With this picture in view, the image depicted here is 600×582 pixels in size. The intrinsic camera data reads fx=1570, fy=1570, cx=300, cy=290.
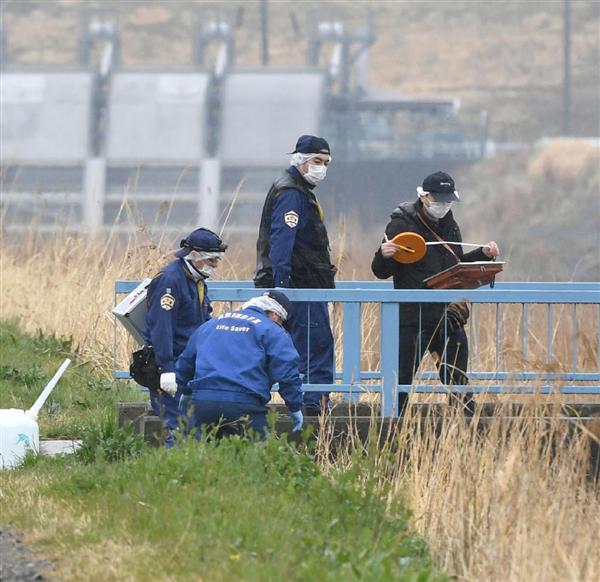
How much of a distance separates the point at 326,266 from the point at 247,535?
354cm

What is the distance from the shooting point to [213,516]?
249 inches

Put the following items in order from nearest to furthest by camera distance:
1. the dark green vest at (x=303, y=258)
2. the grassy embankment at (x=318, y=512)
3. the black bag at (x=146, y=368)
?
the grassy embankment at (x=318, y=512), the black bag at (x=146, y=368), the dark green vest at (x=303, y=258)

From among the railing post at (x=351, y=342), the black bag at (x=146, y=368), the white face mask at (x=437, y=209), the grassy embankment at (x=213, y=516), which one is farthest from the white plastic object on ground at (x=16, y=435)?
the white face mask at (x=437, y=209)

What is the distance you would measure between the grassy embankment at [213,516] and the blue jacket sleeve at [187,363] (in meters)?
0.44

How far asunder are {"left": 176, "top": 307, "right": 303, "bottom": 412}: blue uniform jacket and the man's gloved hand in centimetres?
133

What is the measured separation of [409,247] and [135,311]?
5.32 feet

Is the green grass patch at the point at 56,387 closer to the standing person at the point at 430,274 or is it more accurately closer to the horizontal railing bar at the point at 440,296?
the horizontal railing bar at the point at 440,296

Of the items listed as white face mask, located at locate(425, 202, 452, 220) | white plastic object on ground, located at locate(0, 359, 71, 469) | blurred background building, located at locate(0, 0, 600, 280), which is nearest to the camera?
white plastic object on ground, located at locate(0, 359, 71, 469)

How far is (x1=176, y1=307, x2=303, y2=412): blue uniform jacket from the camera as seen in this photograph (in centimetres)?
773

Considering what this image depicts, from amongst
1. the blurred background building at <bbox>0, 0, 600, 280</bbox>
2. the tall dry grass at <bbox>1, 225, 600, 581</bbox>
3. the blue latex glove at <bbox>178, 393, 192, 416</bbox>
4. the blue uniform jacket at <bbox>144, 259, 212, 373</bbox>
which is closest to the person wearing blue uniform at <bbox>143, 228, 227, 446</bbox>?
the blue uniform jacket at <bbox>144, 259, 212, 373</bbox>

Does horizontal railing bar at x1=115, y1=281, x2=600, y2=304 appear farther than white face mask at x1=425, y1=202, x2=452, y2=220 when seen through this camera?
No

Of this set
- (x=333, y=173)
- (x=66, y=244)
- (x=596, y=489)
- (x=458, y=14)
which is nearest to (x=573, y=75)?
(x=458, y=14)

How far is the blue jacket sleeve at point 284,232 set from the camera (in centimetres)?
909

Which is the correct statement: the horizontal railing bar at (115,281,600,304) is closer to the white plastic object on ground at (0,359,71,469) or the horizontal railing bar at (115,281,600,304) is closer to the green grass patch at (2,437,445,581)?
the green grass patch at (2,437,445,581)
